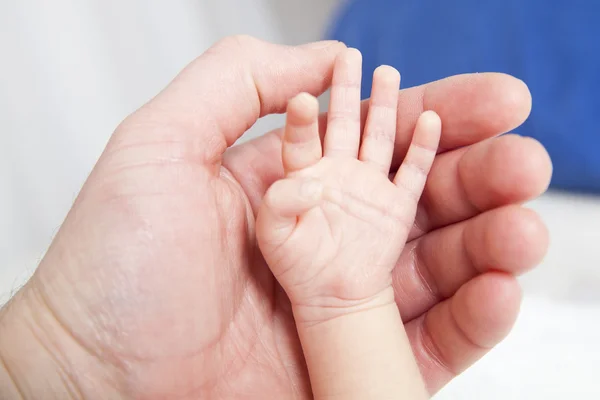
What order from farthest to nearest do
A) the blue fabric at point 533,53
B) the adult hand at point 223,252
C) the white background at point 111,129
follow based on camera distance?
the blue fabric at point 533,53 → the white background at point 111,129 → the adult hand at point 223,252

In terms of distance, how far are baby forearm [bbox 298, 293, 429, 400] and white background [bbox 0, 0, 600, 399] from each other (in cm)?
24

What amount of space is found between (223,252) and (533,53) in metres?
0.60

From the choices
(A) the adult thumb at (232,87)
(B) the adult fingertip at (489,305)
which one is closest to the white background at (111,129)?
(B) the adult fingertip at (489,305)

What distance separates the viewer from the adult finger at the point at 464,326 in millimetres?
531

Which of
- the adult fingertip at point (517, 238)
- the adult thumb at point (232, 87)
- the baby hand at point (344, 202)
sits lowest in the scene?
the adult fingertip at point (517, 238)

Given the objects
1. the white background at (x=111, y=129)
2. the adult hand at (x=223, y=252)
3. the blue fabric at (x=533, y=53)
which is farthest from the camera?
the blue fabric at (x=533, y=53)

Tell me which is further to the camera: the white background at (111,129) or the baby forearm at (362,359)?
the white background at (111,129)

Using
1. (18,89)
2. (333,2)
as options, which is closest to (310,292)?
(18,89)

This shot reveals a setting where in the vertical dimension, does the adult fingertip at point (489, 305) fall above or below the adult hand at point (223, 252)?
below

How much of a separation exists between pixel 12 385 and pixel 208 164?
0.24 metres

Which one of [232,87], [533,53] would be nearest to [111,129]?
[232,87]

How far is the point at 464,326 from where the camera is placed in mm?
562

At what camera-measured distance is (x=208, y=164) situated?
0.56 meters

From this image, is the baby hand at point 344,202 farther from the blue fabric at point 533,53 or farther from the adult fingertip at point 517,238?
the blue fabric at point 533,53
